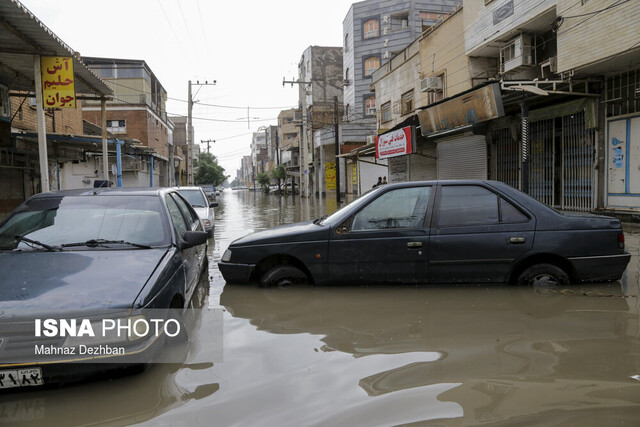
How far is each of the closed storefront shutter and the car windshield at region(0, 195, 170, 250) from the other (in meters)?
15.5

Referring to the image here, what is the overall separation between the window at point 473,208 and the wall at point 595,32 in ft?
24.6

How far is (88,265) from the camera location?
353 centimetres

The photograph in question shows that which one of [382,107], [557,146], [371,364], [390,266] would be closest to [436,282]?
[390,266]

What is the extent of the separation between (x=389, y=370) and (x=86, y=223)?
300 cm

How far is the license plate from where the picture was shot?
268cm

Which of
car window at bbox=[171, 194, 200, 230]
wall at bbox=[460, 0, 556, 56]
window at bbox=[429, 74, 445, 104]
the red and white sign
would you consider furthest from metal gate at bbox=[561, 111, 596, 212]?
car window at bbox=[171, 194, 200, 230]

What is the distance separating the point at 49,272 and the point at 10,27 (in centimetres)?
810

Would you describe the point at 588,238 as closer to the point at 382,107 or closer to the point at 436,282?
the point at 436,282

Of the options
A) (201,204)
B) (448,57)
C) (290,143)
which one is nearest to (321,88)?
(290,143)

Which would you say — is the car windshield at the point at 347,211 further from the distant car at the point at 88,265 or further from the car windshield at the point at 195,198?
the car windshield at the point at 195,198

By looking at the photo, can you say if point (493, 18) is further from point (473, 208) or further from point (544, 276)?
point (544, 276)

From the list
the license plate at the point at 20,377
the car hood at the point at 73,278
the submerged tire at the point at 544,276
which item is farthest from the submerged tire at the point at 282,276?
the license plate at the point at 20,377

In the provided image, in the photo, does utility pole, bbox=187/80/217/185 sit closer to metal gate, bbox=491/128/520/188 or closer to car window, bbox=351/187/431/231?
metal gate, bbox=491/128/520/188

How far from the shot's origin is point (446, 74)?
19625 mm
